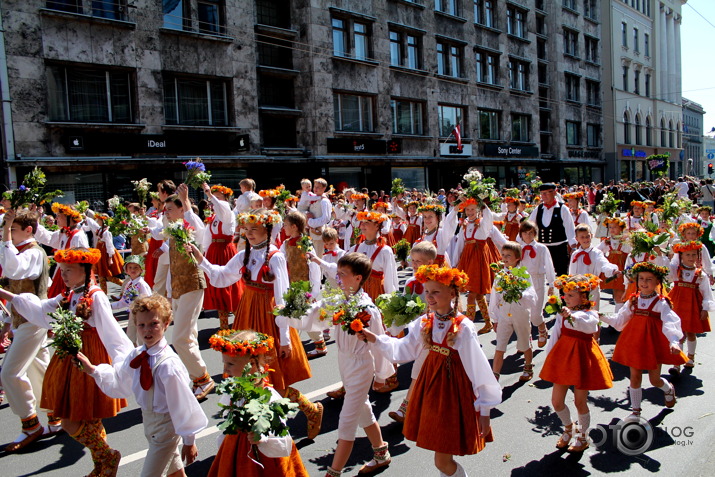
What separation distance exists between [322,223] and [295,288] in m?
7.96

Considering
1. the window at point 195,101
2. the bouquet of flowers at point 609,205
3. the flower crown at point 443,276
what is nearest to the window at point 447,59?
the window at point 195,101

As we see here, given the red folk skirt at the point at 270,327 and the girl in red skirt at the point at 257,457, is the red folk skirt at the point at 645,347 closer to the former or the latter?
the red folk skirt at the point at 270,327

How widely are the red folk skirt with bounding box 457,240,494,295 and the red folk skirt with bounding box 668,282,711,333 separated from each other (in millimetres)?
2801

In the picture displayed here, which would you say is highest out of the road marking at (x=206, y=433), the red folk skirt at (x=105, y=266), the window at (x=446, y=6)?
the window at (x=446, y=6)

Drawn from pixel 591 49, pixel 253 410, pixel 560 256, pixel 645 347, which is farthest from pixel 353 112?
pixel 591 49

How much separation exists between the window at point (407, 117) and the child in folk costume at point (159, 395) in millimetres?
26824

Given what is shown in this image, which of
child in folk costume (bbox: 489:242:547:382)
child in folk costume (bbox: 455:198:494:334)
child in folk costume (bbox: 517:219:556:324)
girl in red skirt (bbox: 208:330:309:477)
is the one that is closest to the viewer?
girl in red skirt (bbox: 208:330:309:477)

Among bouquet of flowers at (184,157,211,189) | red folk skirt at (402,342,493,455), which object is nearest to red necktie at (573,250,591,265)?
red folk skirt at (402,342,493,455)

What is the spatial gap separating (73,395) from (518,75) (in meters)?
40.0

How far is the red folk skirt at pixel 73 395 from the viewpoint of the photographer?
172 inches

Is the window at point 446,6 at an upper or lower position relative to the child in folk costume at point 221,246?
upper

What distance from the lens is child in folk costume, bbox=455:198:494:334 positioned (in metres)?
9.23

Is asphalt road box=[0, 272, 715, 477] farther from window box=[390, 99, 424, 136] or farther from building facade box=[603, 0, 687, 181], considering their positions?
building facade box=[603, 0, 687, 181]

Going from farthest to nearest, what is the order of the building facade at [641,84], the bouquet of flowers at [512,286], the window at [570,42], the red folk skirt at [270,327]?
the building facade at [641,84], the window at [570,42], the bouquet of flowers at [512,286], the red folk skirt at [270,327]
